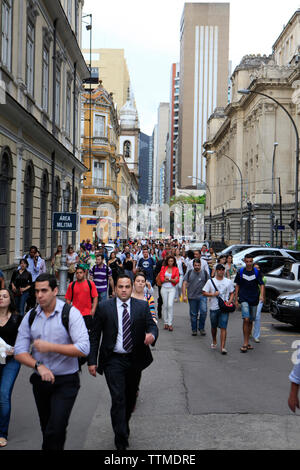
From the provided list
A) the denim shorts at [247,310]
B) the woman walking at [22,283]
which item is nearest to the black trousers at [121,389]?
the denim shorts at [247,310]

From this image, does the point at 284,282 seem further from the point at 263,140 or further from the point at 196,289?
the point at 263,140

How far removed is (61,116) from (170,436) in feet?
80.1

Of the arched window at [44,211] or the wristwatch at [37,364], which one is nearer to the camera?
the wristwatch at [37,364]

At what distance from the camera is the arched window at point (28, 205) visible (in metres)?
21.2

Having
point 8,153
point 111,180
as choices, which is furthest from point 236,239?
point 8,153

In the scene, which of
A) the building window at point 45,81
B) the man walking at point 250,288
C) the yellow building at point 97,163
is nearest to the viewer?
the man walking at point 250,288

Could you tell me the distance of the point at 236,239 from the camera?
67250 millimetres

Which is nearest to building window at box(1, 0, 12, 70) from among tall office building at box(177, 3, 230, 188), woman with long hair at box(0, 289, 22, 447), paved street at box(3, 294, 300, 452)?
paved street at box(3, 294, 300, 452)

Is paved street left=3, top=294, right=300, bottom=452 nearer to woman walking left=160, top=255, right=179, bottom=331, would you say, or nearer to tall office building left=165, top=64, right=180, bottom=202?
woman walking left=160, top=255, right=179, bottom=331

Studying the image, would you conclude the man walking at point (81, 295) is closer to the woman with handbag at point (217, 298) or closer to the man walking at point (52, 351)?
the woman with handbag at point (217, 298)

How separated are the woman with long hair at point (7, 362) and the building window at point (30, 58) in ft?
52.3

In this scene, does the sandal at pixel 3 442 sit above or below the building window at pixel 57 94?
below

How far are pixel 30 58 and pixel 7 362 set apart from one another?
1734 centimetres

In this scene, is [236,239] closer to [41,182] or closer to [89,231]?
[89,231]
